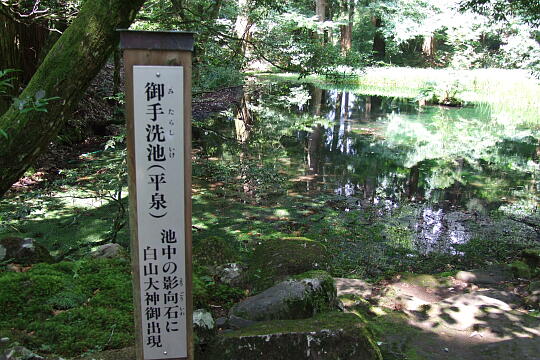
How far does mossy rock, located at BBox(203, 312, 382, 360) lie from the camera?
7.42 feet

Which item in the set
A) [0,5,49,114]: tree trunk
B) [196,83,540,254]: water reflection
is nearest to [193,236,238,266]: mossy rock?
[196,83,540,254]: water reflection

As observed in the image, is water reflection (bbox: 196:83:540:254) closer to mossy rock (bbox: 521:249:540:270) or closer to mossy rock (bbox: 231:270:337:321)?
mossy rock (bbox: 521:249:540:270)

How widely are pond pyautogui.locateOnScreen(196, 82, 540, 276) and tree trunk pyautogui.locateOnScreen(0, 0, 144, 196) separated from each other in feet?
12.4

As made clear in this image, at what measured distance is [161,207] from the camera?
198 centimetres

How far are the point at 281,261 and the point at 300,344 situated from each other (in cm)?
134

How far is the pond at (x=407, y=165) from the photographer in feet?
20.3

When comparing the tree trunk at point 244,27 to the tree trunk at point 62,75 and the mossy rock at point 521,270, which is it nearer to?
the tree trunk at point 62,75

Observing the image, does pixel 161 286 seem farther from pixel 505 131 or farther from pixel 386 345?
pixel 505 131

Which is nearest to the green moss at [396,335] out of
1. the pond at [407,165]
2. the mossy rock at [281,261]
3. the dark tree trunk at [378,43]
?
the mossy rock at [281,261]

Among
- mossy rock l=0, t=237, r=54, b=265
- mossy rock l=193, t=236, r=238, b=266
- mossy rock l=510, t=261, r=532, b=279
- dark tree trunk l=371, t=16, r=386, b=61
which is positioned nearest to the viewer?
mossy rock l=0, t=237, r=54, b=265

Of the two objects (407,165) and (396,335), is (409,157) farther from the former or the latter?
(396,335)

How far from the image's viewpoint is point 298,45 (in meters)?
5.20

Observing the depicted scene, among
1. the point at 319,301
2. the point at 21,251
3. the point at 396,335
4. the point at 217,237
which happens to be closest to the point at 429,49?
the point at 217,237

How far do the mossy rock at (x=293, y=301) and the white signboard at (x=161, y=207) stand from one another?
2.48 ft
